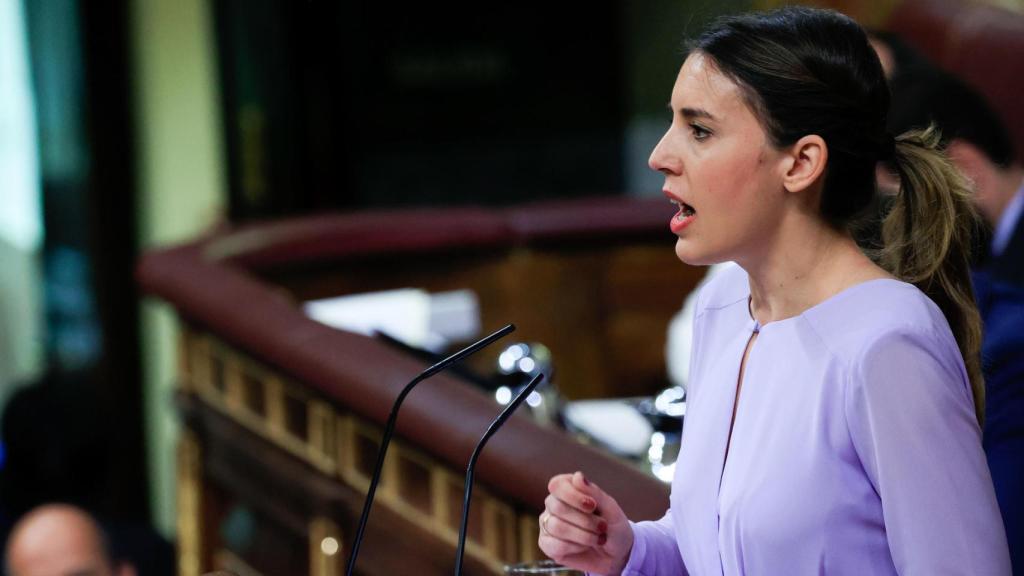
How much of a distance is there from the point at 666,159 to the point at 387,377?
1267mm

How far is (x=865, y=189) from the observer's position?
1.42 meters

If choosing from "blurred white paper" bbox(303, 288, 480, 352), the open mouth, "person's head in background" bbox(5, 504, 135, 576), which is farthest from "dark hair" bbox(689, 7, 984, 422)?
"blurred white paper" bbox(303, 288, 480, 352)

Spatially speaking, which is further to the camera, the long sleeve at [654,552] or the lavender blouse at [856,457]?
the long sleeve at [654,552]

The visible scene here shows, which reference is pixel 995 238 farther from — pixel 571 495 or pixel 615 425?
pixel 571 495

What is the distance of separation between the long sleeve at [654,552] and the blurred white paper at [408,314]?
8.09ft

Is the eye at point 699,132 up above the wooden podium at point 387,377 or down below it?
above

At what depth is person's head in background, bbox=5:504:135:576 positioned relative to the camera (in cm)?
288

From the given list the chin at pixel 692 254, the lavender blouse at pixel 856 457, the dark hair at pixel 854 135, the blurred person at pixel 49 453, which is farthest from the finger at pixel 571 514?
the blurred person at pixel 49 453

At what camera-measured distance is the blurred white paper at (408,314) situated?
13.6 feet

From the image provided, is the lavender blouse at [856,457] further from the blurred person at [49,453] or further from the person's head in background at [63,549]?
the blurred person at [49,453]

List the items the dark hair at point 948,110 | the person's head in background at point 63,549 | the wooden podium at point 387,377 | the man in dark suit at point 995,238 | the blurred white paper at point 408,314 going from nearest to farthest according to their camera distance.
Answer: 1. the man in dark suit at point 995,238
2. the wooden podium at point 387,377
3. the dark hair at point 948,110
4. the person's head in background at point 63,549
5. the blurred white paper at point 408,314

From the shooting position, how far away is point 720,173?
4.52ft

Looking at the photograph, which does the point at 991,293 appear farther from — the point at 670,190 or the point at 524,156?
the point at 524,156

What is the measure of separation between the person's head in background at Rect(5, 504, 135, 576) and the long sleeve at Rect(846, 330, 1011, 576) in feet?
6.44
